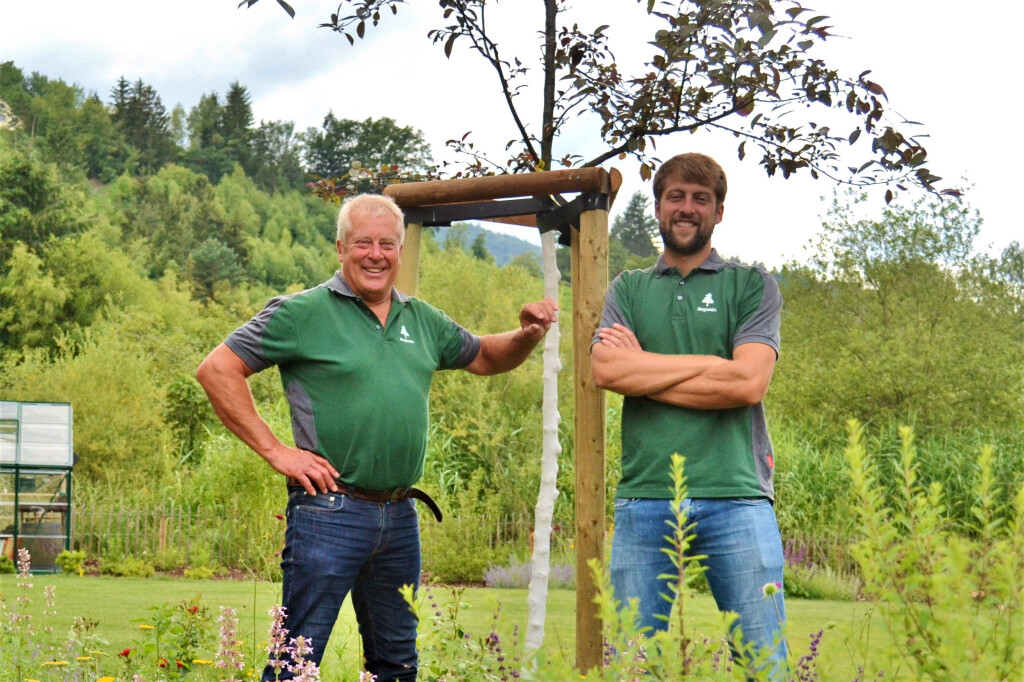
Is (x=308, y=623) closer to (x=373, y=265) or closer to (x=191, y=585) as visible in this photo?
(x=373, y=265)

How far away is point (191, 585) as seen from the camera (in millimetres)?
11641

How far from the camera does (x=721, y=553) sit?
3152mm

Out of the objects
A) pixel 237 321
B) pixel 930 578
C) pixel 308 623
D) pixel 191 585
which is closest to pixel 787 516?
pixel 191 585

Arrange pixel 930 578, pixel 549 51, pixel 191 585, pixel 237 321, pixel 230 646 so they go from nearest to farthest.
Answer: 1. pixel 930 578
2. pixel 230 646
3. pixel 549 51
4. pixel 191 585
5. pixel 237 321

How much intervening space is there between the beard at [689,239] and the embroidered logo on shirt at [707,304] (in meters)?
0.15

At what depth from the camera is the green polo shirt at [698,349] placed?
3.15 metres

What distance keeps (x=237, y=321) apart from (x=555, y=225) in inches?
1274

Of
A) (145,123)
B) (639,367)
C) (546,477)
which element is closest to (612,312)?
(639,367)

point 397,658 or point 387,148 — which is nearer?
point 397,658

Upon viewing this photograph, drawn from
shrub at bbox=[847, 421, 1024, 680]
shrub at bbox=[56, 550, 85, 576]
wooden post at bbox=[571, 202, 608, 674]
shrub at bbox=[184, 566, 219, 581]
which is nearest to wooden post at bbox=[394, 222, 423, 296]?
wooden post at bbox=[571, 202, 608, 674]

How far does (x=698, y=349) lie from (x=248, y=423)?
1.39 metres

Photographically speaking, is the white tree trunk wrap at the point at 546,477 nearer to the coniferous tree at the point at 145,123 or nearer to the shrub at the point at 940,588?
the shrub at the point at 940,588

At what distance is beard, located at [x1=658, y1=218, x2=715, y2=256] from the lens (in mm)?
3305

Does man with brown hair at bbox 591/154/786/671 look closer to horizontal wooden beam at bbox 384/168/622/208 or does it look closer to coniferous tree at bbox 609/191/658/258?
horizontal wooden beam at bbox 384/168/622/208
